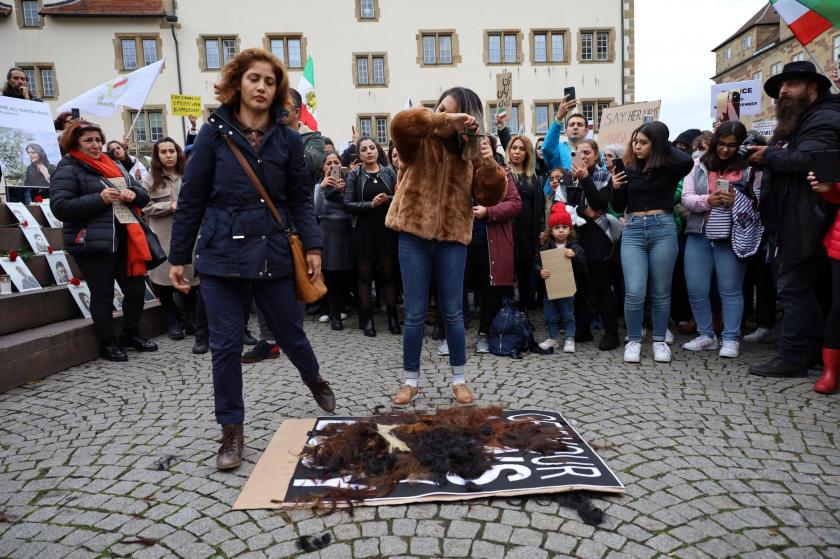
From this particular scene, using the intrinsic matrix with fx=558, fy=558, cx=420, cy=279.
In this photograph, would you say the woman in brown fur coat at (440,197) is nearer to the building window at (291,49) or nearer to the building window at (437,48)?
the building window at (437,48)

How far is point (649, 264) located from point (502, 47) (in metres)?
26.8

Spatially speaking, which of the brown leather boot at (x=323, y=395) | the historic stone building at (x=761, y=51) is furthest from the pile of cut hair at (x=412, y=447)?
the historic stone building at (x=761, y=51)

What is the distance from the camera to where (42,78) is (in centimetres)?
2814

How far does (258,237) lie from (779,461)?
309cm

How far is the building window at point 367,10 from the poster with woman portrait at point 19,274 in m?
26.1

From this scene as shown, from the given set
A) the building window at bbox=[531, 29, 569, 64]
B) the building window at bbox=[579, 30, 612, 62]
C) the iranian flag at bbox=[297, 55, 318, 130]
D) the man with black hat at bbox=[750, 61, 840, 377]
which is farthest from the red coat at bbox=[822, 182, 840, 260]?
the building window at bbox=[579, 30, 612, 62]

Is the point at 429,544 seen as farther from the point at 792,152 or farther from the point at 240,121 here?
the point at 792,152

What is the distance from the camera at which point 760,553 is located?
7.26 feet

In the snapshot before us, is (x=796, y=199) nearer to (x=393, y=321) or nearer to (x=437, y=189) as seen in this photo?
(x=437, y=189)

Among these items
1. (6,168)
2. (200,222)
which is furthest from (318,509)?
(6,168)

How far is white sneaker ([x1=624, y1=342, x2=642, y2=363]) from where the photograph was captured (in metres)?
5.18

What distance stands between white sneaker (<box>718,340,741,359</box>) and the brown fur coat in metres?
2.97

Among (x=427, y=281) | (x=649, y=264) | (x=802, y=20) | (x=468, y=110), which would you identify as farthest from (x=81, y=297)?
(x=802, y=20)

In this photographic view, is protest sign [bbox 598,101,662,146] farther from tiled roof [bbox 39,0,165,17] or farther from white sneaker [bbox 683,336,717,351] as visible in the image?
tiled roof [bbox 39,0,165,17]
